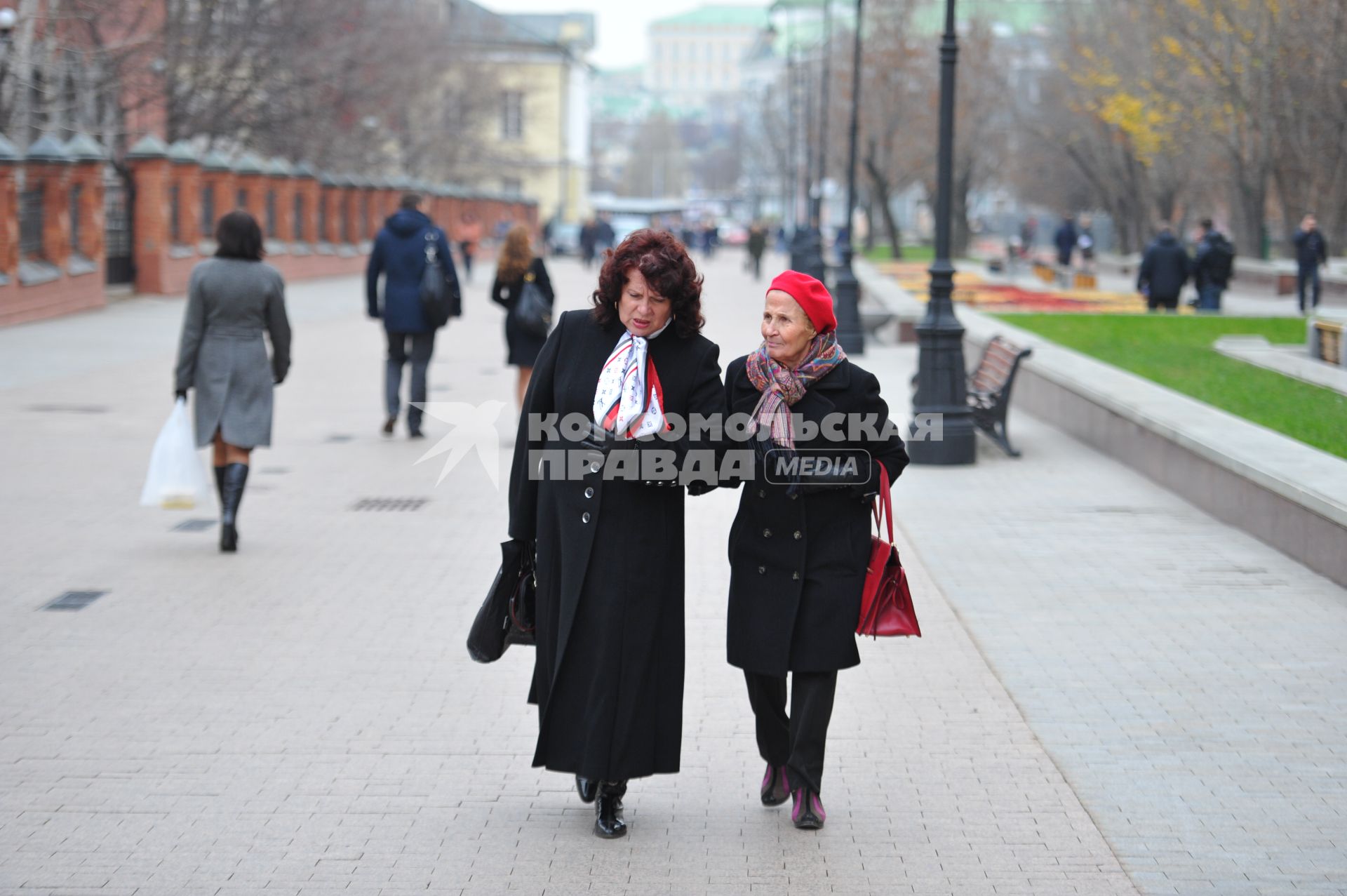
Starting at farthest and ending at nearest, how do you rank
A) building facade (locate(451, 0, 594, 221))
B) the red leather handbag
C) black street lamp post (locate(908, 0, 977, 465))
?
building facade (locate(451, 0, 594, 221))
black street lamp post (locate(908, 0, 977, 465))
the red leather handbag

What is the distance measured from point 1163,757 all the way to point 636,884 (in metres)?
2.19

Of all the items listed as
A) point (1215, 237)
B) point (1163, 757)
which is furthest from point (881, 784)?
point (1215, 237)

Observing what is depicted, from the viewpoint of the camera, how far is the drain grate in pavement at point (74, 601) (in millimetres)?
7883

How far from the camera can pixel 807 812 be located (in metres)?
5.12

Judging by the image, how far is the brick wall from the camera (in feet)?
78.6

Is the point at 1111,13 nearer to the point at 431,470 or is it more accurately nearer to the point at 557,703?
the point at 431,470

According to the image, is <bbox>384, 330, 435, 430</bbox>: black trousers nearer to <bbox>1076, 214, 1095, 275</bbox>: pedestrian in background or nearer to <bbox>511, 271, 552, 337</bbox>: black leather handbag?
<bbox>511, 271, 552, 337</bbox>: black leather handbag

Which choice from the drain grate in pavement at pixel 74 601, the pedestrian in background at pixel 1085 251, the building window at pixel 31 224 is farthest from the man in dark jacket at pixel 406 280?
the pedestrian in background at pixel 1085 251

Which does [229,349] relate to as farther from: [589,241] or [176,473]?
[589,241]

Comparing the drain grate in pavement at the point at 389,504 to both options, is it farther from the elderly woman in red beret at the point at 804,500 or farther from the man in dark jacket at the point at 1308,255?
the man in dark jacket at the point at 1308,255

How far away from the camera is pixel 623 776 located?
4.84m

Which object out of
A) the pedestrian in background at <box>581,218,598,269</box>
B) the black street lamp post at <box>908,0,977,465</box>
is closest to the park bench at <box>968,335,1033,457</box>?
the black street lamp post at <box>908,0,977,465</box>

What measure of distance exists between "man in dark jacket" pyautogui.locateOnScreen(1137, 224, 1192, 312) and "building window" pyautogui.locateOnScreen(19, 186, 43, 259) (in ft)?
55.9

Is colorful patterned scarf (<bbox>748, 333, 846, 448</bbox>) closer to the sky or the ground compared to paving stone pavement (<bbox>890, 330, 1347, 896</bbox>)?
closer to the sky
